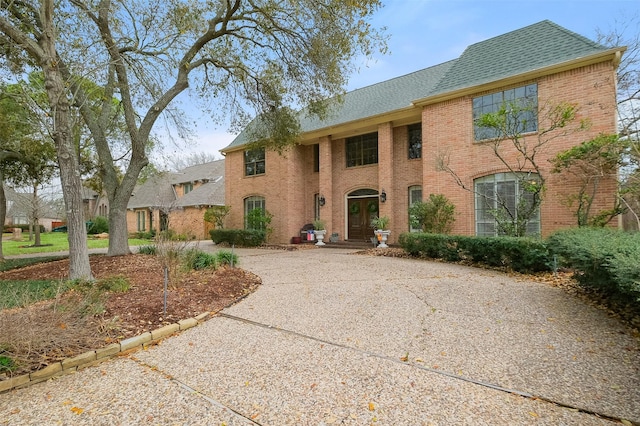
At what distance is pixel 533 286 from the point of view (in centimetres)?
587

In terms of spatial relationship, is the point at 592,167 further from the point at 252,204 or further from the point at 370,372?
the point at 252,204

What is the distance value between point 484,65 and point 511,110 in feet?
9.01

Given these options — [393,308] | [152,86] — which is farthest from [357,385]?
[152,86]

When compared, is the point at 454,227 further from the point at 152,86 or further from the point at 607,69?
the point at 152,86

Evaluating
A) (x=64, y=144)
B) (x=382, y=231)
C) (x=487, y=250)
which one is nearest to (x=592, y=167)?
(x=487, y=250)

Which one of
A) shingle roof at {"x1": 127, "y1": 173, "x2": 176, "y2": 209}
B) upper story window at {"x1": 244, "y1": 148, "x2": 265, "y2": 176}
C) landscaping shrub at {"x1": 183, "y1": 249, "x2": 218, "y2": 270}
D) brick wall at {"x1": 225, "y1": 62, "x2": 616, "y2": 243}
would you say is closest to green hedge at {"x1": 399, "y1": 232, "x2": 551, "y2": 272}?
brick wall at {"x1": 225, "y1": 62, "x2": 616, "y2": 243}

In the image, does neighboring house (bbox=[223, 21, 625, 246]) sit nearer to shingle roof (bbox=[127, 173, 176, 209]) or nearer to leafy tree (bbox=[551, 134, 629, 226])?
leafy tree (bbox=[551, 134, 629, 226])

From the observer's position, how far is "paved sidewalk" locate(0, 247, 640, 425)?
7.56ft

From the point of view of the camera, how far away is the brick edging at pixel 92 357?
108 inches

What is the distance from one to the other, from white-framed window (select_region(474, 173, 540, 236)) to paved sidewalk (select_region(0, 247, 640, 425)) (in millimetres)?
4939

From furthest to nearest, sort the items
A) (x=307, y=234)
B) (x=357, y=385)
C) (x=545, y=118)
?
(x=307, y=234) < (x=545, y=118) < (x=357, y=385)

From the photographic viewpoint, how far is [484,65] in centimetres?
1090

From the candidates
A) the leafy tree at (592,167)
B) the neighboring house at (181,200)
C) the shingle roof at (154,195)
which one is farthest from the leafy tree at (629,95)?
the shingle roof at (154,195)

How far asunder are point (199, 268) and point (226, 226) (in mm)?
11098
